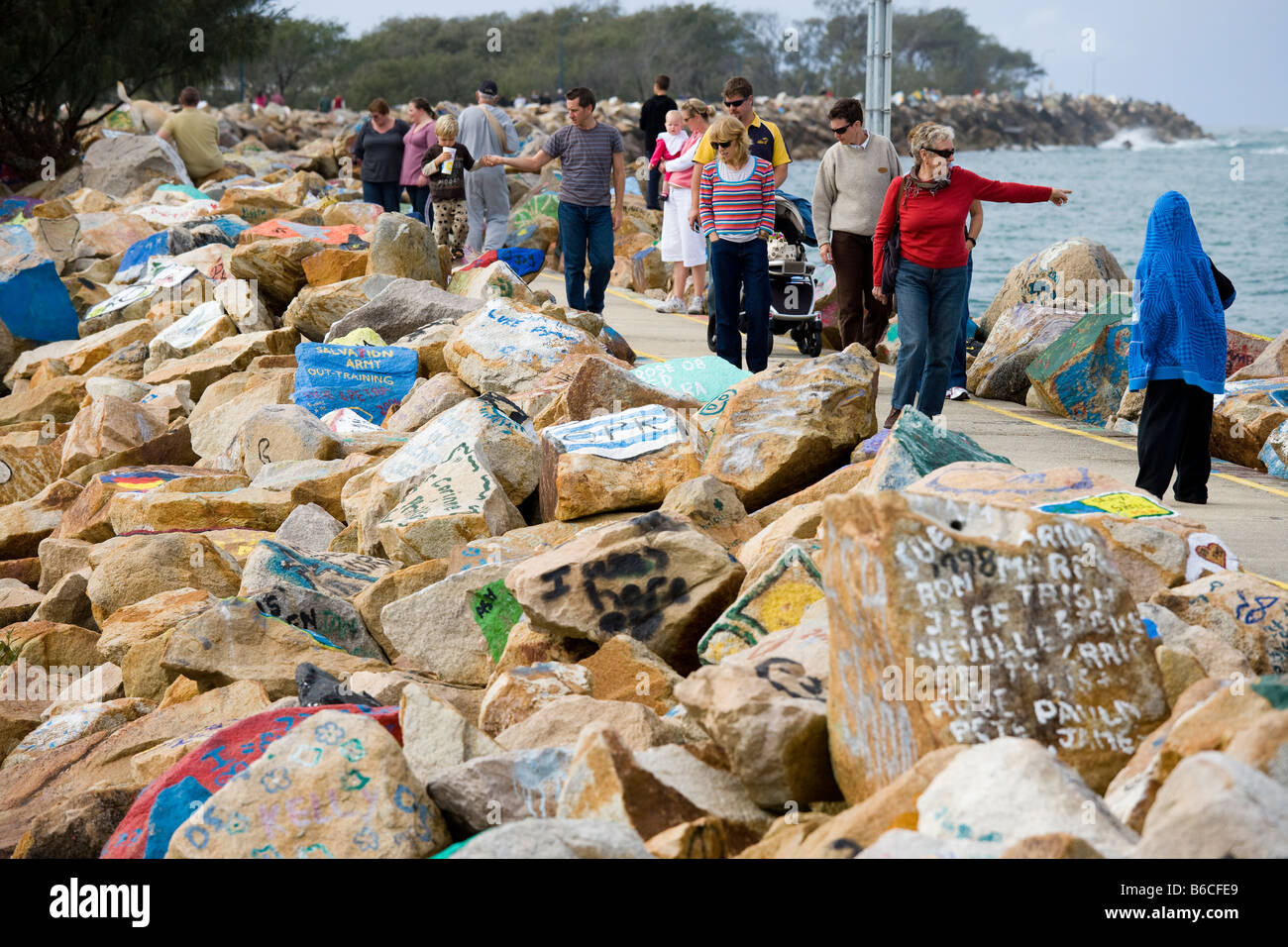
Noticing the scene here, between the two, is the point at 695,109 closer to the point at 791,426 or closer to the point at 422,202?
the point at 791,426

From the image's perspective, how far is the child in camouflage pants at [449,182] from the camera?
11.3 meters

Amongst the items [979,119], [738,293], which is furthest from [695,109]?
[979,119]

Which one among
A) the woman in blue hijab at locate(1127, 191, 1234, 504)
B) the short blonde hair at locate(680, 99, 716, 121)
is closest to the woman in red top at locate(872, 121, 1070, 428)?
the woman in blue hijab at locate(1127, 191, 1234, 504)

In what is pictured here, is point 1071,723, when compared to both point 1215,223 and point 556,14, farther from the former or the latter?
point 556,14

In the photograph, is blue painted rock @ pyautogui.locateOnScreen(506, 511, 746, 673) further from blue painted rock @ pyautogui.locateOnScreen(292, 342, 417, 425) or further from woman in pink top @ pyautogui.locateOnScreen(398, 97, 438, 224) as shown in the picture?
woman in pink top @ pyautogui.locateOnScreen(398, 97, 438, 224)

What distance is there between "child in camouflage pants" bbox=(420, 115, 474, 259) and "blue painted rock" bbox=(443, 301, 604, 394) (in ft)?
9.93

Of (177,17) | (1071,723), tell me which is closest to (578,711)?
(1071,723)

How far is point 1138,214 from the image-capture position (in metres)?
54.1

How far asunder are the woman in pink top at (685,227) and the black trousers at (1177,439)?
173 inches

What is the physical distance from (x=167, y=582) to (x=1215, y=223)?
174ft

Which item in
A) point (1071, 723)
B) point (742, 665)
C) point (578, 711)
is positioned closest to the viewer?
point (1071, 723)

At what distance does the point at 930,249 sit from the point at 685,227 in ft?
14.4

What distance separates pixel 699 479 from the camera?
5484 mm

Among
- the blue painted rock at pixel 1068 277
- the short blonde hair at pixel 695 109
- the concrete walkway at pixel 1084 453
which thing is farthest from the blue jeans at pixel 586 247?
the blue painted rock at pixel 1068 277
